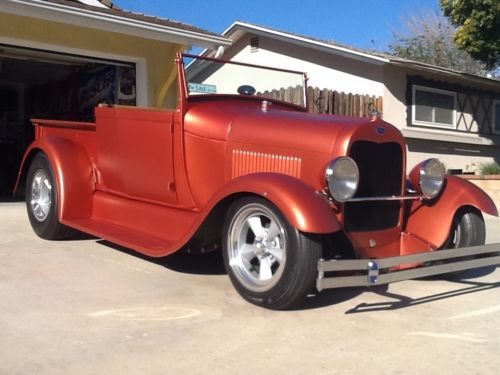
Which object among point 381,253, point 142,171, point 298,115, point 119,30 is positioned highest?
point 119,30

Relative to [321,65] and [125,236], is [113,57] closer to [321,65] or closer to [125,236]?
[125,236]

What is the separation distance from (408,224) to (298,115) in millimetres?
1282

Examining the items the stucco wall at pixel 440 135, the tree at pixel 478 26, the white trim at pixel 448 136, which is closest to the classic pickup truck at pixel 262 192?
the tree at pixel 478 26

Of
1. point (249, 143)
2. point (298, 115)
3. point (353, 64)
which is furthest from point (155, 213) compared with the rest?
point (353, 64)

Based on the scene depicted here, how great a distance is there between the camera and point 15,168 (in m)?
12.8

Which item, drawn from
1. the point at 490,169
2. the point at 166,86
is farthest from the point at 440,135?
the point at 166,86

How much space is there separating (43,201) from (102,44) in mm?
4573

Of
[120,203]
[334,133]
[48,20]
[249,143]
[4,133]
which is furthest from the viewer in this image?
[4,133]

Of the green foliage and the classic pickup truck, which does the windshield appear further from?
the green foliage

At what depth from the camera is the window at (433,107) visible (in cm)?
1415

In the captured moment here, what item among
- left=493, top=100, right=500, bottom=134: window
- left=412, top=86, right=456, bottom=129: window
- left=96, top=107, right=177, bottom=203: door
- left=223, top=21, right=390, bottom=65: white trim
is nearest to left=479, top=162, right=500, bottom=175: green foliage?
left=412, top=86, right=456, bottom=129: window

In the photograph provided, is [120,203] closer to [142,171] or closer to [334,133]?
[142,171]

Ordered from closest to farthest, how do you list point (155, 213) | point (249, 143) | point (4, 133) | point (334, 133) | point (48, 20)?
point (334, 133) → point (249, 143) → point (155, 213) → point (48, 20) → point (4, 133)

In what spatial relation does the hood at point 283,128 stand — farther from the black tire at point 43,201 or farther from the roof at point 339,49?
the roof at point 339,49
